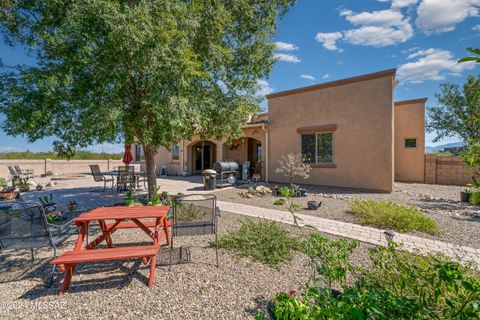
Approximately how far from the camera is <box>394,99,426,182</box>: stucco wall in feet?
42.9

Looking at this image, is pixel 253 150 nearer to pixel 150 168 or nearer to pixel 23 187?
pixel 150 168

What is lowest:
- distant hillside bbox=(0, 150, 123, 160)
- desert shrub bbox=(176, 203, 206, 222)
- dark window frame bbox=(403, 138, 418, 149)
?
desert shrub bbox=(176, 203, 206, 222)

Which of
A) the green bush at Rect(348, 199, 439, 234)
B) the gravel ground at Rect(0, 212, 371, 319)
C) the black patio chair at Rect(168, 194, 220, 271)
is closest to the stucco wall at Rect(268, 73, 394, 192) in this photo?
the green bush at Rect(348, 199, 439, 234)

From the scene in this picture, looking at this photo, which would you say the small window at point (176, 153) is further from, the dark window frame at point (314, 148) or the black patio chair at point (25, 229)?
the black patio chair at point (25, 229)

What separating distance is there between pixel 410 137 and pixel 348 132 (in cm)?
573

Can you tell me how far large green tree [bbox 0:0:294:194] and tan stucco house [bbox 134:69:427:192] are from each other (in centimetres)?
614

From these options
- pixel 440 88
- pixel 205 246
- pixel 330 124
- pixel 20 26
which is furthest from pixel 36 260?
pixel 440 88

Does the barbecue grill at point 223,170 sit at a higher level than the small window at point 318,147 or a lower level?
lower

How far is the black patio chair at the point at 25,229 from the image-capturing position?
3.40 meters

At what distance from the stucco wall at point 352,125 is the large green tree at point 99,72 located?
23.9ft

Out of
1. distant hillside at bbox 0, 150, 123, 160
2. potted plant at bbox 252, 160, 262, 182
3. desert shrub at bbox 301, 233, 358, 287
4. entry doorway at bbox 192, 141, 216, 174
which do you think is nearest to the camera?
desert shrub at bbox 301, 233, 358, 287

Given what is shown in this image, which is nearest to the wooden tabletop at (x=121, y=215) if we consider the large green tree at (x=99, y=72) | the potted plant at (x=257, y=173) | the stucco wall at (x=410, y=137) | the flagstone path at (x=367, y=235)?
the large green tree at (x=99, y=72)

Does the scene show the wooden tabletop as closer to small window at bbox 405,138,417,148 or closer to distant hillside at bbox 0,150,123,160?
small window at bbox 405,138,417,148

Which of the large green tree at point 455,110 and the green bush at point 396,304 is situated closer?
the green bush at point 396,304
